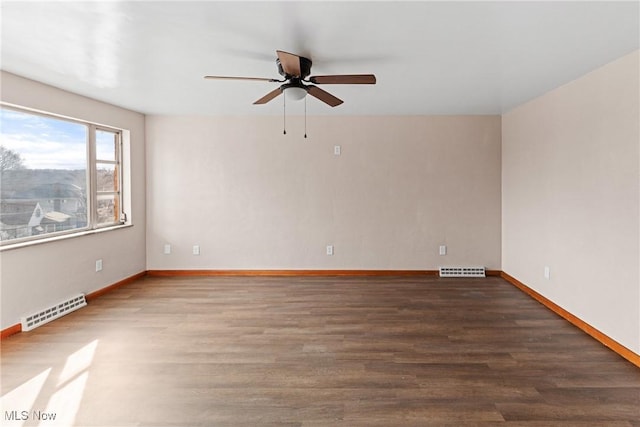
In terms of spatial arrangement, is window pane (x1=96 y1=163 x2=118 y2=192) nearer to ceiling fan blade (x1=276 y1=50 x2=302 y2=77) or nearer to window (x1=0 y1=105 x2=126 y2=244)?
window (x1=0 y1=105 x2=126 y2=244)

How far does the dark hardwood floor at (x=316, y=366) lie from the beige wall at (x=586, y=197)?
14.1 inches

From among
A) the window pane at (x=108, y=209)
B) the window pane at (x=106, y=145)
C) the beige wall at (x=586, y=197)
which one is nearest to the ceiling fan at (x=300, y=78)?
the beige wall at (x=586, y=197)

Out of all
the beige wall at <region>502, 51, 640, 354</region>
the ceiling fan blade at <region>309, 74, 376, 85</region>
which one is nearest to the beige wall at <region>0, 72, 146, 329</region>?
the ceiling fan blade at <region>309, 74, 376, 85</region>

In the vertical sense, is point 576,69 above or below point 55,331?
above

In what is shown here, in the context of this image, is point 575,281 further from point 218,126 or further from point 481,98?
point 218,126

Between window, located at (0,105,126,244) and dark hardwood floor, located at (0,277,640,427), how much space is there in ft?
3.22

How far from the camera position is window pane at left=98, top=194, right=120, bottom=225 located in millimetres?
4336

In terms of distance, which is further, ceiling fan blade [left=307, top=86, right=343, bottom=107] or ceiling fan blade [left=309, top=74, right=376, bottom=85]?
ceiling fan blade [left=307, top=86, right=343, bottom=107]

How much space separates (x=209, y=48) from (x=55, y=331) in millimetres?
2755

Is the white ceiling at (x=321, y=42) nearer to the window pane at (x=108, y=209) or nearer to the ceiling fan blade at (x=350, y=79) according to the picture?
the ceiling fan blade at (x=350, y=79)

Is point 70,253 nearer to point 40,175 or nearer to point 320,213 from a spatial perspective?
point 40,175

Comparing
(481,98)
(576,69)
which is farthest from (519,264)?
(576,69)

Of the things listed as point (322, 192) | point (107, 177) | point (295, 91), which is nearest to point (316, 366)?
point (295, 91)

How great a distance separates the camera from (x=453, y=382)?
2.28 metres
